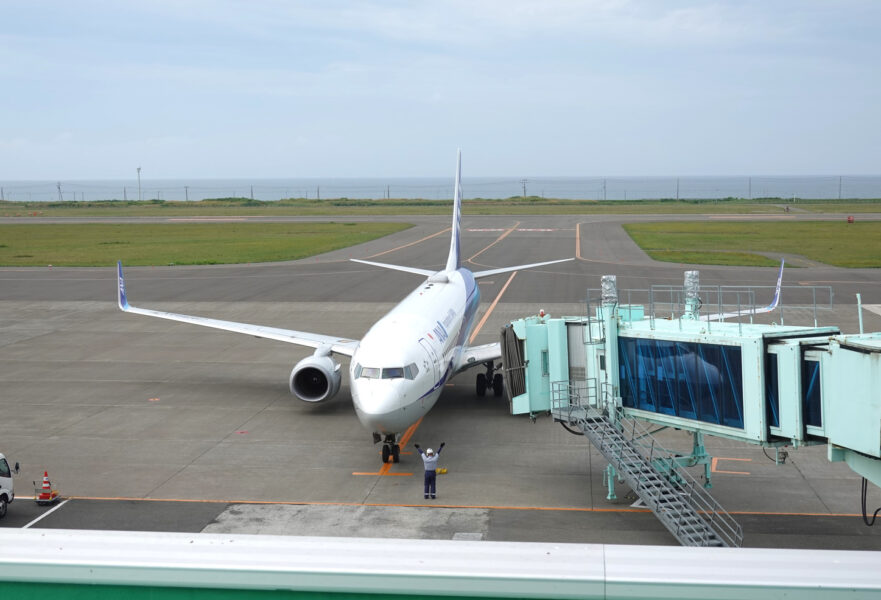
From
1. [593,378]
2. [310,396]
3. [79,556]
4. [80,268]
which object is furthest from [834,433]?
[80,268]

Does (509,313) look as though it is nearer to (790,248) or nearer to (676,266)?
(676,266)

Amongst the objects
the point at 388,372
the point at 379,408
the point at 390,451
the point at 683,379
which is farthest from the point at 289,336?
the point at 683,379

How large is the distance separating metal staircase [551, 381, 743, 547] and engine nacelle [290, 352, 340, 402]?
37.9 ft

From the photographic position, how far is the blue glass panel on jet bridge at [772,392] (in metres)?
19.0

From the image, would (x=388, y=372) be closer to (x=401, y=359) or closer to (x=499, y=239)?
(x=401, y=359)

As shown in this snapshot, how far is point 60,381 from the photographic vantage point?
1603 inches

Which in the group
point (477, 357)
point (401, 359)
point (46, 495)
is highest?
point (401, 359)

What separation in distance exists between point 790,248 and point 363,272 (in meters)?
46.2

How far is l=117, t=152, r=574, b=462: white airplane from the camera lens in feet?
88.0

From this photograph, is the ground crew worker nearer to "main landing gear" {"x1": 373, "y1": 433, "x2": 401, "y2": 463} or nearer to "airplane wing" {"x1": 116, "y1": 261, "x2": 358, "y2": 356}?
"main landing gear" {"x1": 373, "y1": 433, "x2": 401, "y2": 463}

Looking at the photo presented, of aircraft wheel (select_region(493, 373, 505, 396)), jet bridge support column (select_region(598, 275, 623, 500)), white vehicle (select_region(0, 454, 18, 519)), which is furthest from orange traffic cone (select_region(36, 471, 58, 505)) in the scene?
aircraft wheel (select_region(493, 373, 505, 396))

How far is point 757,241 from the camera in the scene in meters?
102

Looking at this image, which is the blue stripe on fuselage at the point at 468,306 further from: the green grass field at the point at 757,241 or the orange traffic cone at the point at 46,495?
the green grass field at the point at 757,241

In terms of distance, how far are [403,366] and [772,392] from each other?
37.9ft
